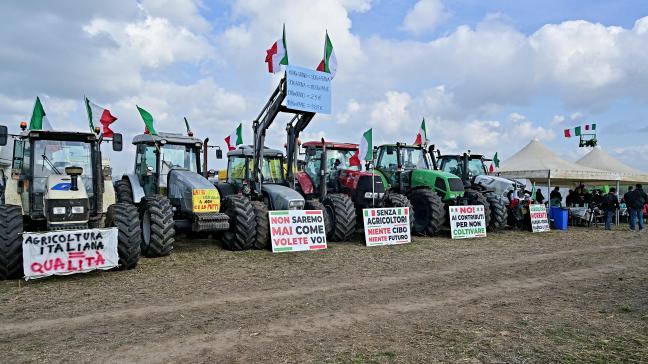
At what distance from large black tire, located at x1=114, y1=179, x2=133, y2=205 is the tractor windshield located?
2.53 meters

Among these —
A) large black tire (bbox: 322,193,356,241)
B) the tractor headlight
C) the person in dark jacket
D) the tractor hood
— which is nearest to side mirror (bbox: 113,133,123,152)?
the tractor headlight

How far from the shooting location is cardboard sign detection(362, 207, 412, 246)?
10.4m

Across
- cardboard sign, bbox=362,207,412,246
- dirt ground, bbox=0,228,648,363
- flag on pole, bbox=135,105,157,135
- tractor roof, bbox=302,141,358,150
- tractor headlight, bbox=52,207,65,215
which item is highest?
flag on pole, bbox=135,105,157,135

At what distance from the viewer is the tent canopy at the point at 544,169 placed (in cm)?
1652

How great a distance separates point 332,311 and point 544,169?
1393cm

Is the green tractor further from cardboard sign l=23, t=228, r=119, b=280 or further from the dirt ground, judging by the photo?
cardboard sign l=23, t=228, r=119, b=280

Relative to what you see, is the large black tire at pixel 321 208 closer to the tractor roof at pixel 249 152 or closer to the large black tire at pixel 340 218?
the large black tire at pixel 340 218

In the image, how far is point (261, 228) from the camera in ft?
29.8

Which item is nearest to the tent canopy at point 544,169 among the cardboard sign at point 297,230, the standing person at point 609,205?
the standing person at point 609,205

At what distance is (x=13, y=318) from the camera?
4.76 metres

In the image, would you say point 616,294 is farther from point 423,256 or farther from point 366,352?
point 366,352

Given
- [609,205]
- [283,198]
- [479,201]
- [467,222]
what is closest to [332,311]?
[283,198]

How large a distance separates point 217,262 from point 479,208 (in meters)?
7.41

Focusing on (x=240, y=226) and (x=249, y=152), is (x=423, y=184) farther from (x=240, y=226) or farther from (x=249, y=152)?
(x=240, y=226)
